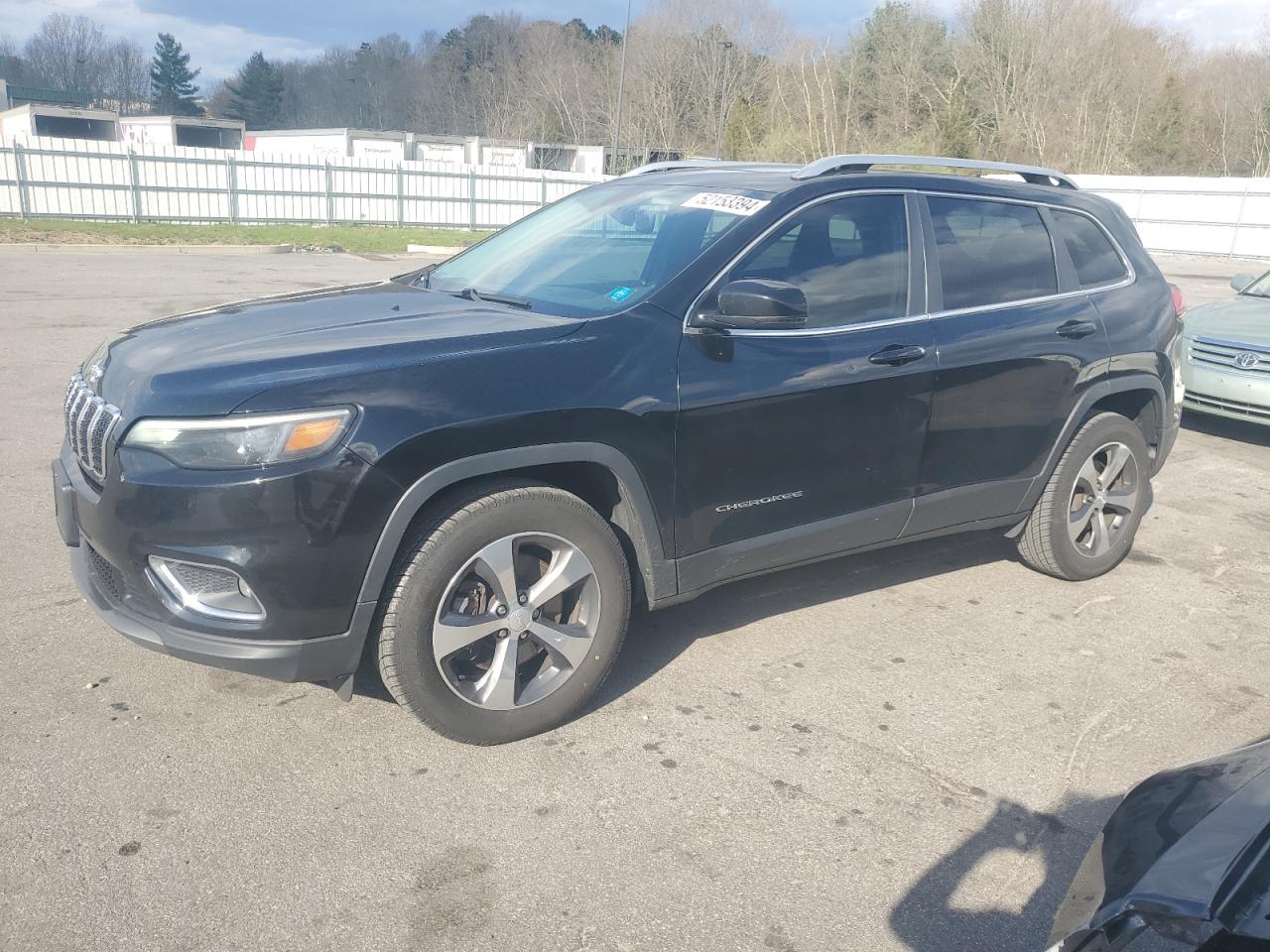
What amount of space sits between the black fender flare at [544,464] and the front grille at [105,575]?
2.53ft

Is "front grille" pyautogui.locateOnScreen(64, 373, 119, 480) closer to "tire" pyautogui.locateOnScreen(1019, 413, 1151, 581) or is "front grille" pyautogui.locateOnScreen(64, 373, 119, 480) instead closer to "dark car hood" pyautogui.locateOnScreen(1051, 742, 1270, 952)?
"dark car hood" pyautogui.locateOnScreen(1051, 742, 1270, 952)

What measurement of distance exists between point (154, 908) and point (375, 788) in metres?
0.69

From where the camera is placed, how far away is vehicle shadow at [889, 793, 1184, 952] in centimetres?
261

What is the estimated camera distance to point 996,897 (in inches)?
109

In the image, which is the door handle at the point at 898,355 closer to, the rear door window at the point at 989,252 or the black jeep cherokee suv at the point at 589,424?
the black jeep cherokee suv at the point at 589,424

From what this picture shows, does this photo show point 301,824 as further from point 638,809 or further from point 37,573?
point 37,573

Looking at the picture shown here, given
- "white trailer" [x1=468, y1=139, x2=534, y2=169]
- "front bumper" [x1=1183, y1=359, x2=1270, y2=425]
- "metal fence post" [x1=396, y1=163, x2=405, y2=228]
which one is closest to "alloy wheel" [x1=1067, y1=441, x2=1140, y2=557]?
"front bumper" [x1=1183, y1=359, x2=1270, y2=425]

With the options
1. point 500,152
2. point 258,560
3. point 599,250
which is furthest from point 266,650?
point 500,152

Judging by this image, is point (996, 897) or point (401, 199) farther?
point (401, 199)

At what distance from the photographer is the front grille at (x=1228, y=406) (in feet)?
26.8

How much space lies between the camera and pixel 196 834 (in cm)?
286

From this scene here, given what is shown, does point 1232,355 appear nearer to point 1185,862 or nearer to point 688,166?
point 688,166

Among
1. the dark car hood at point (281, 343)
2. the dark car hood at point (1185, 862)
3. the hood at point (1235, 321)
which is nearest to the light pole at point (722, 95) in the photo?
the hood at point (1235, 321)

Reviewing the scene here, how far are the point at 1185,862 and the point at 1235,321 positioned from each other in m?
8.24
